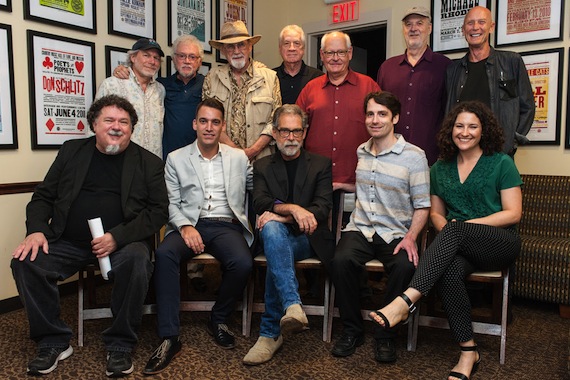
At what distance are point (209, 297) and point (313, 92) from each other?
154 centimetres

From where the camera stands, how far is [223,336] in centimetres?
268

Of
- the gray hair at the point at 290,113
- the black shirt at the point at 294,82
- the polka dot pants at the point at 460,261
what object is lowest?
the polka dot pants at the point at 460,261

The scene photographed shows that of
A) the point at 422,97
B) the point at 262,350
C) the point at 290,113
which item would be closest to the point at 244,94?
the point at 290,113

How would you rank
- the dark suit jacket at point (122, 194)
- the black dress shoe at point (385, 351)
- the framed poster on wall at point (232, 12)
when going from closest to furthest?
the black dress shoe at point (385, 351), the dark suit jacket at point (122, 194), the framed poster on wall at point (232, 12)

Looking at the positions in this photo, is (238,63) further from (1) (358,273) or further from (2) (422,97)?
(1) (358,273)

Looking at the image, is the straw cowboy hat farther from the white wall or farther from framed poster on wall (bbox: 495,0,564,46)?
framed poster on wall (bbox: 495,0,564,46)

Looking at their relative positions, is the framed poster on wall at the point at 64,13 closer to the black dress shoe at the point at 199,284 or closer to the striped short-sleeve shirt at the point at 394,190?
the black dress shoe at the point at 199,284

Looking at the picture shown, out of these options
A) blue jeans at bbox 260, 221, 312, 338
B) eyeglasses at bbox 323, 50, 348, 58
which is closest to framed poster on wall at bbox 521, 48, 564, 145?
eyeglasses at bbox 323, 50, 348, 58

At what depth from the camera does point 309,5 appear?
4.98m

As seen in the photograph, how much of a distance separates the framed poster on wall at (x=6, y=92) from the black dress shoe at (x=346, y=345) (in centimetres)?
232

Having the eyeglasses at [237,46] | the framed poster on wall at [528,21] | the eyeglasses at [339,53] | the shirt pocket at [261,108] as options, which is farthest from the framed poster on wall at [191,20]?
the framed poster on wall at [528,21]

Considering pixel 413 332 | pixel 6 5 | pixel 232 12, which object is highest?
pixel 232 12

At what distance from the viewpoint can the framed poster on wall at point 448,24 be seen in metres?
3.99

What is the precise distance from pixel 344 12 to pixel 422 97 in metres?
1.90
